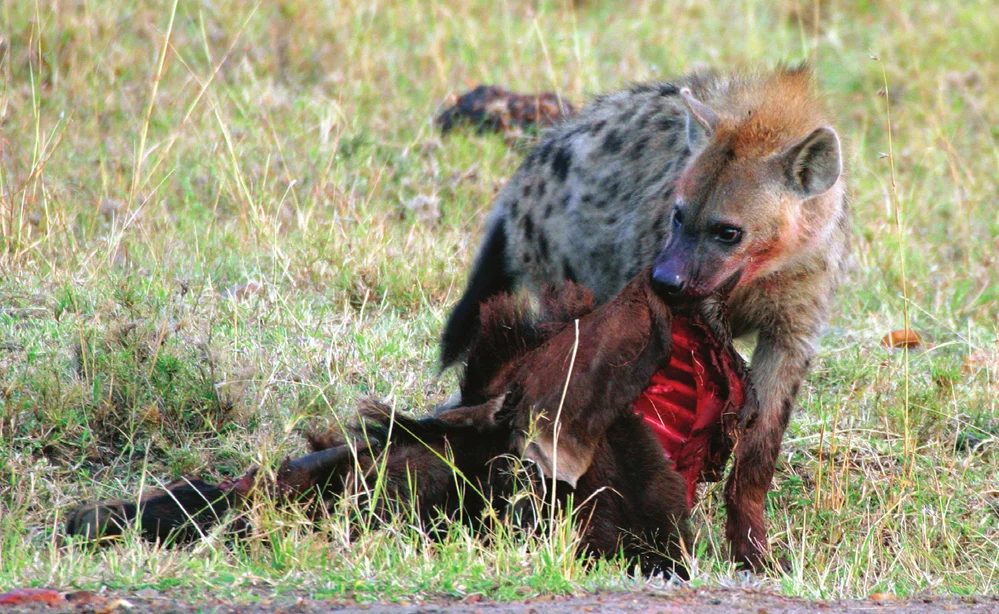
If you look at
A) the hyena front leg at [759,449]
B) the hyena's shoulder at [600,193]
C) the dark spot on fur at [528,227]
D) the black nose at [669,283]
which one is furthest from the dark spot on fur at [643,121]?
the black nose at [669,283]

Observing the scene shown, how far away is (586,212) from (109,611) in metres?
2.05

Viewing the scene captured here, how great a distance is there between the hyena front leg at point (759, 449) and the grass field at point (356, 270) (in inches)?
3.4

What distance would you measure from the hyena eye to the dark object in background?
2.66 meters

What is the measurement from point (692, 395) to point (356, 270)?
1.70 meters

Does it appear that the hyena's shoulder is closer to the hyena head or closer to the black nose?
Result: the hyena head

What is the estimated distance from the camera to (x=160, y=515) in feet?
8.98

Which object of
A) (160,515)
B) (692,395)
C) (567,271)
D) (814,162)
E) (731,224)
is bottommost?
(160,515)

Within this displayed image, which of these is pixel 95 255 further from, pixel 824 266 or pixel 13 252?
pixel 824 266

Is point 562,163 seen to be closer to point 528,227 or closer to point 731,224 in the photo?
point 528,227

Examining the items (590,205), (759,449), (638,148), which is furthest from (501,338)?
(638,148)

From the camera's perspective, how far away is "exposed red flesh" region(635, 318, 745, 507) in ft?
9.88

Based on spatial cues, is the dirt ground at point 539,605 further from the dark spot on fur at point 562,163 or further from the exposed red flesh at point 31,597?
the dark spot on fur at point 562,163

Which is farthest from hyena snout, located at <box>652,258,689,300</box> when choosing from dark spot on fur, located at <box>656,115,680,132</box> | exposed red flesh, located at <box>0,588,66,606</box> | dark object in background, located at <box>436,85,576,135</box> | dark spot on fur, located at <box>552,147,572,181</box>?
dark object in background, located at <box>436,85,576,135</box>

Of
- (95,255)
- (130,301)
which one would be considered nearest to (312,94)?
(95,255)
